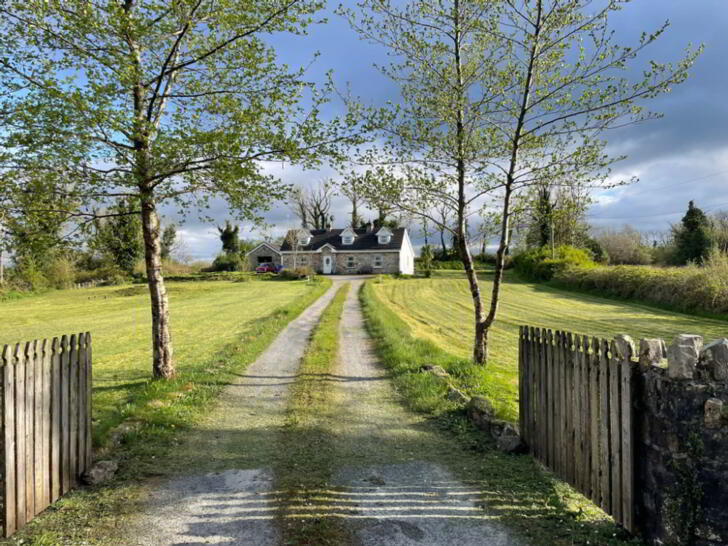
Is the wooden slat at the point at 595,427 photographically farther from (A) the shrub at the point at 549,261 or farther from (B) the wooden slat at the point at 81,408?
(A) the shrub at the point at 549,261

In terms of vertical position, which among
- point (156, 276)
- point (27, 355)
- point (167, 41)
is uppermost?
point (167, 41)

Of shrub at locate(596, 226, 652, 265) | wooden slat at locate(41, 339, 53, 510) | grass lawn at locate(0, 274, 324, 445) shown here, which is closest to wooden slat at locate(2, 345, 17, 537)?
wooden slat at locate(41, 339, 53, 510)

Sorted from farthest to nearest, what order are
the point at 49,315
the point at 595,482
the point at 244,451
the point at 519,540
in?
the point at 49,315 < the point at 244,451 < the point at 595,482 < the point at 519,540

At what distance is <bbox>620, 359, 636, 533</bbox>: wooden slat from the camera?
149 inches

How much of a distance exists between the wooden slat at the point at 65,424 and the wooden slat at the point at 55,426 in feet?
0.15

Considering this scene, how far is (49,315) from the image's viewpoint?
27.6m

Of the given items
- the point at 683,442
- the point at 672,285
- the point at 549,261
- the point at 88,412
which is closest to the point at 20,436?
the point at 88,412

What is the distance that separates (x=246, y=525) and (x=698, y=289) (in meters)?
26.5

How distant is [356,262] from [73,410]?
183 ft

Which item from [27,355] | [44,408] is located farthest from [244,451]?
[27,355]

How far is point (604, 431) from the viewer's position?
4137 mm

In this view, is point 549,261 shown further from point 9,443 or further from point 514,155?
point 9,443

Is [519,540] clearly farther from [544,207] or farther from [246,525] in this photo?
[544,207]

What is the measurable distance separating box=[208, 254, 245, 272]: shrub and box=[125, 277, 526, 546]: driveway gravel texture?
191 ft
